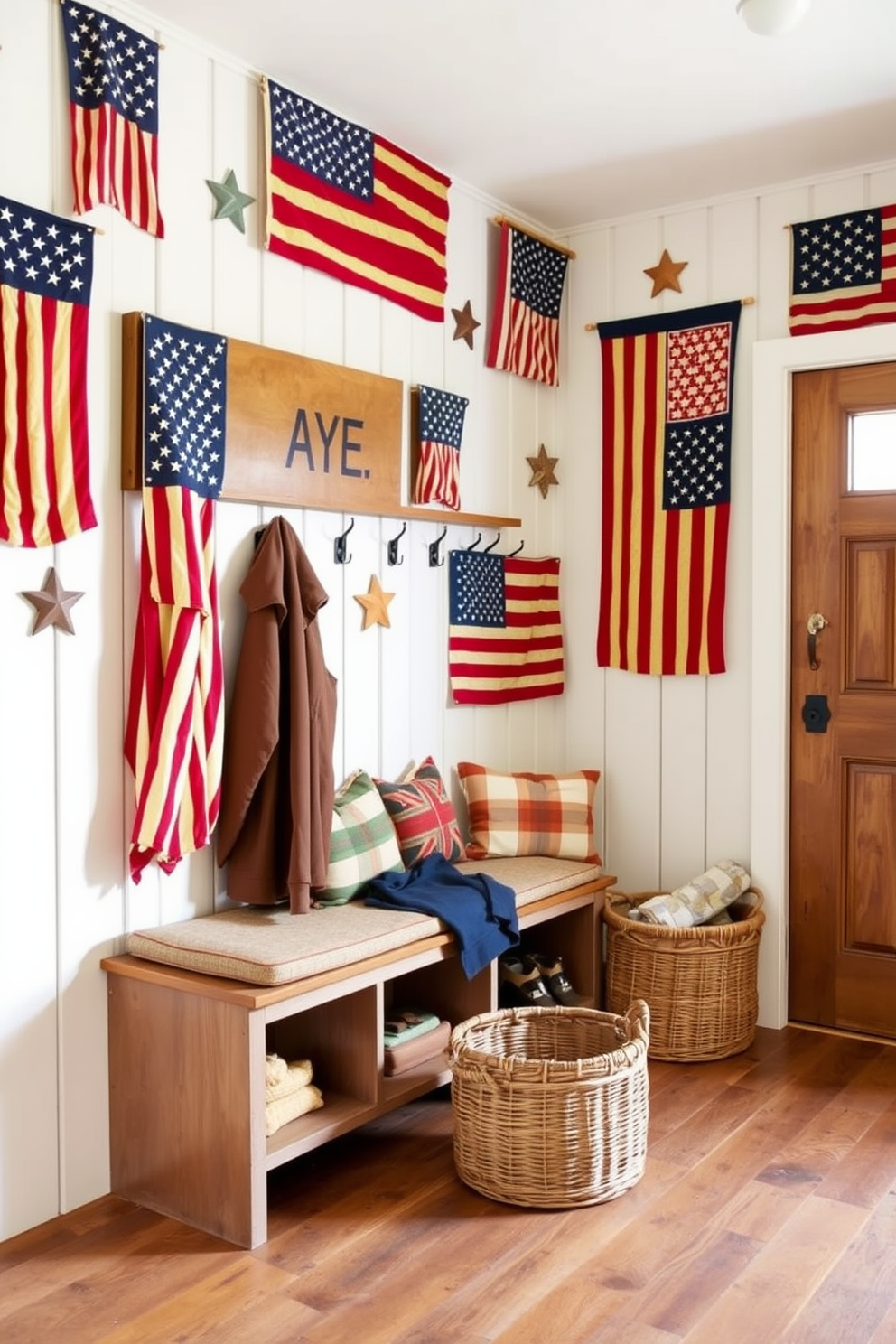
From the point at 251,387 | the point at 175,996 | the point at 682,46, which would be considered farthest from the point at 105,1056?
the point at 682,46

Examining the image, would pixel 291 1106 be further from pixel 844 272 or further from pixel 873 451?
pixel 844 272

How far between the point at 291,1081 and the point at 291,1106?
0.17 feet

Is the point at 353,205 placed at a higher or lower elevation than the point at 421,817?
higher

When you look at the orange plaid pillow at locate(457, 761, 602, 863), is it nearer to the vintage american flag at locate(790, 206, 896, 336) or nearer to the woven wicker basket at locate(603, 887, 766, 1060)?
the woven wicker basket at locate(603, 887, 766, 1060)

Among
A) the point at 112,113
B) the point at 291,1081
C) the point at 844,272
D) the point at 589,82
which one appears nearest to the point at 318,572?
the point at 112,113

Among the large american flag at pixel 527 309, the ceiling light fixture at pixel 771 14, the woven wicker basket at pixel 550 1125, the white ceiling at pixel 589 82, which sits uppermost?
the white ceiling at pixel 589 82

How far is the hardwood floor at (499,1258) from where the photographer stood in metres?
2.22

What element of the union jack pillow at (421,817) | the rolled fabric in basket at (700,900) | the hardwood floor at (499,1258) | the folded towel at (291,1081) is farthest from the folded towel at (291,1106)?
the rolled fabric in basket at (700,900)

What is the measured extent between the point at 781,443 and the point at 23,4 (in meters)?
2.36

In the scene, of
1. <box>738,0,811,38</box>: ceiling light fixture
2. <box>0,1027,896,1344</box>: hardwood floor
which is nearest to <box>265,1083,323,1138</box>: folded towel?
<box>0,1027,896,1344</box>: hardwood floor

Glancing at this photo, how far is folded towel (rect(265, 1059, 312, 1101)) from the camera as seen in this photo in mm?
2666

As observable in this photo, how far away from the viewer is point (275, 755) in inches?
114

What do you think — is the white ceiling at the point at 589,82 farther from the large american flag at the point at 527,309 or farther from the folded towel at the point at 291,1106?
the folded towel at the point at 291,1106

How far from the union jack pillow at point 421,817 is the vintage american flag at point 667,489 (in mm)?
951
